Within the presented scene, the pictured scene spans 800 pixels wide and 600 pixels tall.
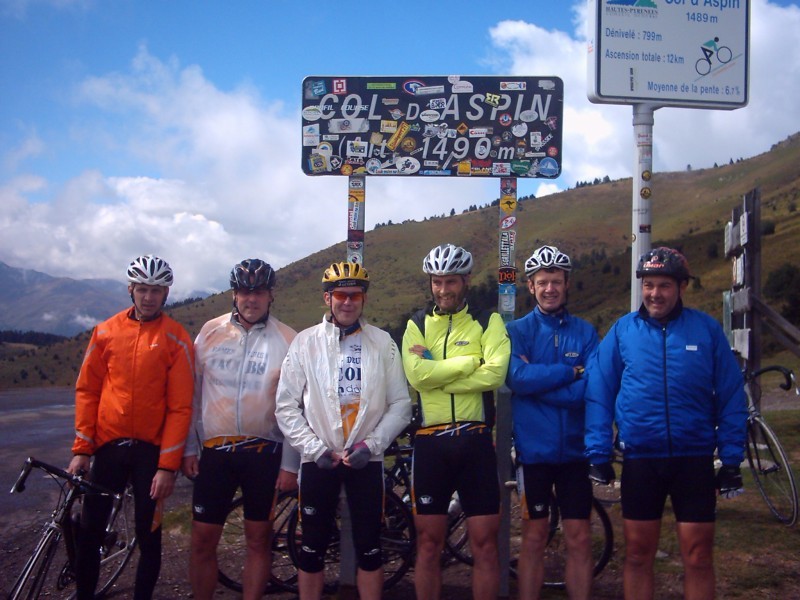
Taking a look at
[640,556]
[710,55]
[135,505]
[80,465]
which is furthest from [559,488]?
[710,55]

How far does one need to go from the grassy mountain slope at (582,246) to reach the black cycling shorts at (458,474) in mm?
30739

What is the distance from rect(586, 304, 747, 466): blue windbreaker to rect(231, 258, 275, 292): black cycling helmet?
7.32 ft

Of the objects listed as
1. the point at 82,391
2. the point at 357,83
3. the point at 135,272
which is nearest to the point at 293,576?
the point at 82,391

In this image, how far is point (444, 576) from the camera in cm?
536

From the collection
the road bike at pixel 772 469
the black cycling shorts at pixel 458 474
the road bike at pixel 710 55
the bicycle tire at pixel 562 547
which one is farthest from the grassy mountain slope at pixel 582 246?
the black cycling shorts at pixel 458 474

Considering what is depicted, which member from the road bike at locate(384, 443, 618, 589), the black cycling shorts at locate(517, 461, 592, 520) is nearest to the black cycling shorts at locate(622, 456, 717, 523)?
the black cycling shorts at locate(517, 461, 592, 520)

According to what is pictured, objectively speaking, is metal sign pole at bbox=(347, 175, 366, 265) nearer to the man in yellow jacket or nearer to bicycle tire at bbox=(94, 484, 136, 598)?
the man in yellow jacket

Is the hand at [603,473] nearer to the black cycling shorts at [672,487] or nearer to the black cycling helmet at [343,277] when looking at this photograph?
the black cycling shorts at [672,487]

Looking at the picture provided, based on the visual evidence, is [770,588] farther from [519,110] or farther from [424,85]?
[424,85]

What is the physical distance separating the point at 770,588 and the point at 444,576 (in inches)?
91.1

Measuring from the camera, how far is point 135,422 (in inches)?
171

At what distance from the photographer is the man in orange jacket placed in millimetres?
4344

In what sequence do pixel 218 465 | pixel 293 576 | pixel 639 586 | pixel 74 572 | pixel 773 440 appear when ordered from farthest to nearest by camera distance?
pixel 773 440, pixel 293 576, pixel 74 572, pixel 218 465, pixel 639 586

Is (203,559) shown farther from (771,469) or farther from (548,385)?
(771,469)
